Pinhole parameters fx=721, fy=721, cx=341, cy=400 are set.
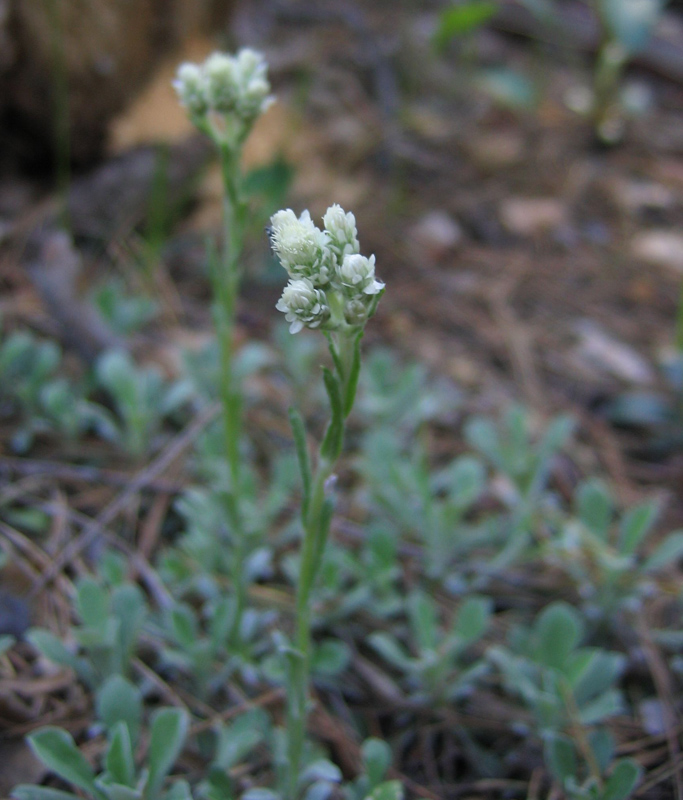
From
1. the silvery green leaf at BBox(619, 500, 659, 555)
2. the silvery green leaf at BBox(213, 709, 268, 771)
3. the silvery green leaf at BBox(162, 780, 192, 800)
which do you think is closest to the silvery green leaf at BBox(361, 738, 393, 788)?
the silvery green leaf at BBox(213, 709, 268, 771)

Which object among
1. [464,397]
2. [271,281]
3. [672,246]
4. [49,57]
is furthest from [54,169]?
[672,246]

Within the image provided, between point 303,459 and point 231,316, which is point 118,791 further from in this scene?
point 231,316

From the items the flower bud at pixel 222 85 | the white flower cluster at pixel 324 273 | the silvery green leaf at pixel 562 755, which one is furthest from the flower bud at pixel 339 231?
the silvery green leaf at pixel 562 755

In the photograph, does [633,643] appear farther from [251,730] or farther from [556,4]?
[556,4]

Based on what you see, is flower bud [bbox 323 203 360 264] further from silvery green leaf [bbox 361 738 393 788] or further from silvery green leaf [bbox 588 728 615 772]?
silvery green leaf [bbox 588 728 615 772]

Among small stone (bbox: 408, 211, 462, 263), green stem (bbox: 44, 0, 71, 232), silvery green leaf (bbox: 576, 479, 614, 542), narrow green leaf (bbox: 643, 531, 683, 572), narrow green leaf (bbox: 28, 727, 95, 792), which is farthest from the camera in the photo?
small stone (bbox: 408, 211, 462, 263)

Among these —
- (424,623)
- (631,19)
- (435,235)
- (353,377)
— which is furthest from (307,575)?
(631,19)
